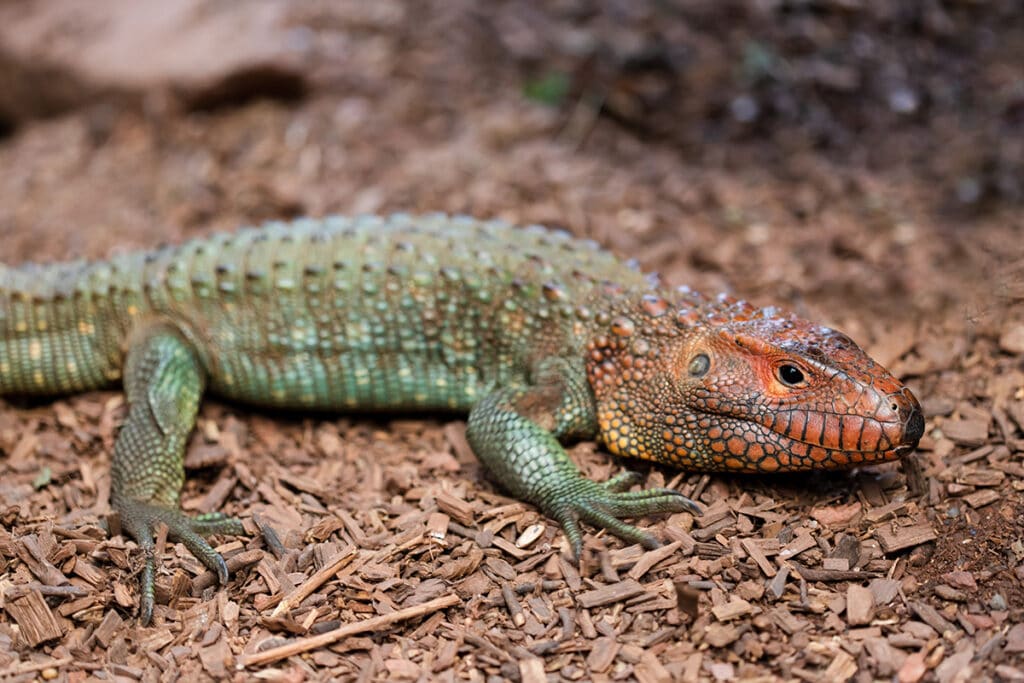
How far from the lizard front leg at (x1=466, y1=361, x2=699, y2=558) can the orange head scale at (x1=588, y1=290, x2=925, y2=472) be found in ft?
0.65

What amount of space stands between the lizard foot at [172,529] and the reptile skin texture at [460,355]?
0.01 meters

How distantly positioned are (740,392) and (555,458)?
1.09 meters

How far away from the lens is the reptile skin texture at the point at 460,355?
494 centimetres

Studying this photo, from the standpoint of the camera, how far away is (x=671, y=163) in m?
8.89

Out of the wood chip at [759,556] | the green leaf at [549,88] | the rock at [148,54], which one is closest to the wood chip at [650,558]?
the wood chip at [759,556]

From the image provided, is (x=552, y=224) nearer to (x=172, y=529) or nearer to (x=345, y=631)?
(x=172, y=529)

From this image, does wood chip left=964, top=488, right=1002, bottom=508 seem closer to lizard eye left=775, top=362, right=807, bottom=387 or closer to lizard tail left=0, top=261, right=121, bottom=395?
lizard eye left=775, top=362, right=807, bottom=387

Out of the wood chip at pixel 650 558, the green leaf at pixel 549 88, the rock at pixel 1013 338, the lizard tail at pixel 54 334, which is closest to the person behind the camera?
the wood chip at pixel 650 558

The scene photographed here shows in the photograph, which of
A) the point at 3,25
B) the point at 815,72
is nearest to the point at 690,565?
the point at 815,72

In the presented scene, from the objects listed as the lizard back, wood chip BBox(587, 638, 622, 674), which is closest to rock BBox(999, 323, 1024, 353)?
the lizard back

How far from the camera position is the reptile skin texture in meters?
4.94

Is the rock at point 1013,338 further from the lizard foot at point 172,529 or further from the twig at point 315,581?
the lizard foot at point 172,529

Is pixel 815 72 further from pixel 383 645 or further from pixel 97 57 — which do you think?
pixel 97 57

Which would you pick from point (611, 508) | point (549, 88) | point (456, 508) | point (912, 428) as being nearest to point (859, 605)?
point (912, 428)
